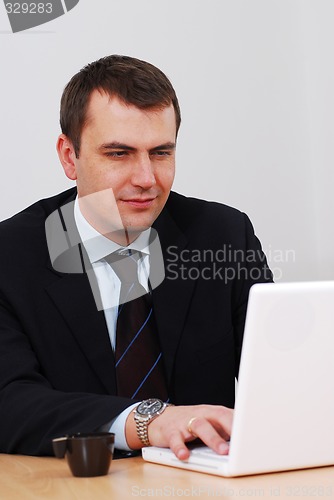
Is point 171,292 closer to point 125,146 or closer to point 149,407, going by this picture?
point 125,146

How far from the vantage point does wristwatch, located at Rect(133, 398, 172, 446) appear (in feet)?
4.66

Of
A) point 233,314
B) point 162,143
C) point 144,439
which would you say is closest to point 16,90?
point 162,143

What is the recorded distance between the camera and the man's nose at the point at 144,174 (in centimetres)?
195

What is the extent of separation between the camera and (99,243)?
2.02 m

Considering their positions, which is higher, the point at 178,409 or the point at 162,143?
the point at 162,143

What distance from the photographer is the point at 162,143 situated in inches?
77.5

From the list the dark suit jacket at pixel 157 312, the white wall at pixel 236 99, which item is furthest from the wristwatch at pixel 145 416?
the white wall at pixel 236 99

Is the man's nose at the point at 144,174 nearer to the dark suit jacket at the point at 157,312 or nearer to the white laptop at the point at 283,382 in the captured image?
the dark suit jacket at the point at 157,312

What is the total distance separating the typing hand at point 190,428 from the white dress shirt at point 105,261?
0.51m

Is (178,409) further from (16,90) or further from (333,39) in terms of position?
(333,39)

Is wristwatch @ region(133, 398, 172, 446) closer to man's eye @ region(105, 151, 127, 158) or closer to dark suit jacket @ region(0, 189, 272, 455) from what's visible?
dark suit jacket @ region(0, 189, 272, 455)

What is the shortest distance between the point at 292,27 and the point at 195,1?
40 centimetres

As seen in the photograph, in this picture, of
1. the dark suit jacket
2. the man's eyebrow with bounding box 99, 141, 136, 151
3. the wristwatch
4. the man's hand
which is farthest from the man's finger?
the man's eyebrow with bounding box 99, 141, 136, 151

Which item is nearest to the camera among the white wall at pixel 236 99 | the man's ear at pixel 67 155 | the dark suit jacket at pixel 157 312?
the dark suit jacket at pixel 157 312
